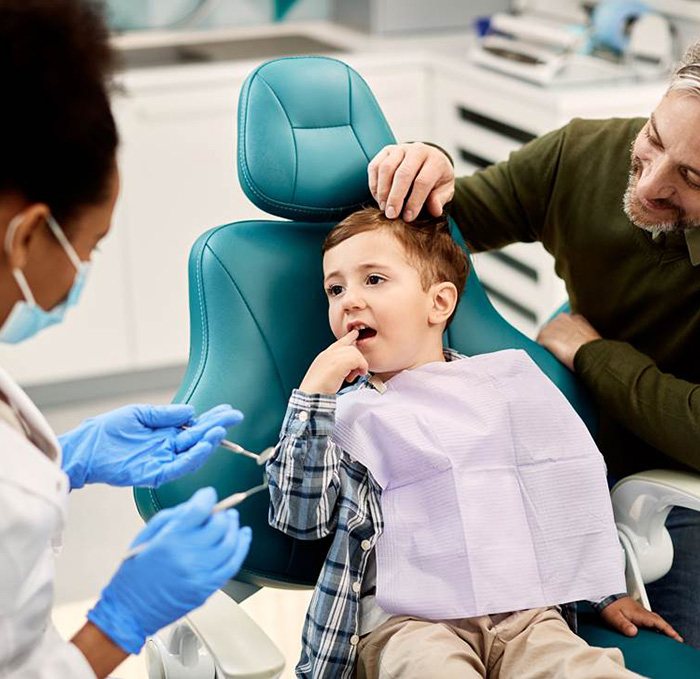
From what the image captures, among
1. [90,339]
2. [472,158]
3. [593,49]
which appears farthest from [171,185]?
[593,49]

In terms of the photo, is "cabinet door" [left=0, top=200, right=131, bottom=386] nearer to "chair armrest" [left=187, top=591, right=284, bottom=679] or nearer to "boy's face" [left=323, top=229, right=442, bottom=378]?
"boy's face" [left=323, top=229, right=442, bottom=378]

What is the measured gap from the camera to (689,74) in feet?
5.29

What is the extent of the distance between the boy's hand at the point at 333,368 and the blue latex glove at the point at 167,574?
0.32m

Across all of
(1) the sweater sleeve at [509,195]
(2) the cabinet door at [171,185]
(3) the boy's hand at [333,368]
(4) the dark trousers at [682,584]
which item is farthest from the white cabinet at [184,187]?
(3) the boy's hand at [333,368]

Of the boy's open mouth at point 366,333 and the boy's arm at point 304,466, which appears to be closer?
the boy's arm at point 304,466

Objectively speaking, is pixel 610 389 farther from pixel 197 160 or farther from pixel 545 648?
pixel 197 160

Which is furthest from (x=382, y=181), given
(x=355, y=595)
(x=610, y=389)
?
(x=355, y=595)

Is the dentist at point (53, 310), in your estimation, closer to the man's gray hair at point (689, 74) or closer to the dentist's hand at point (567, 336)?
the dentist's hand at point (567, 336)

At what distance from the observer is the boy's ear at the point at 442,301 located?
1.69 metres

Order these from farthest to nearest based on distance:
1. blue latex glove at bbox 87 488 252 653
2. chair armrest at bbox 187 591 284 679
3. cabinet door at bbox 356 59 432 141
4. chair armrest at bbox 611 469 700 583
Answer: cabinet door at bbox 356 59 432 141 < chair armrest at bbox 611 469 700 583 < chair armrest at bbox 187 591 284 679 < blue latex glove at bbox 87 488 252 653

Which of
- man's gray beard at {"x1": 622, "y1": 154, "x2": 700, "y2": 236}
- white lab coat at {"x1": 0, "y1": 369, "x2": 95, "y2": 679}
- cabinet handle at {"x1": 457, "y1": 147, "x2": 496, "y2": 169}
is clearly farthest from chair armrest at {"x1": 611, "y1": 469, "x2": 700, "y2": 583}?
cabinet handle at {"x1": 457, "y1": 147, "x2": 496, "y2": 169}

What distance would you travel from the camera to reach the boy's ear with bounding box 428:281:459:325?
1.69 m

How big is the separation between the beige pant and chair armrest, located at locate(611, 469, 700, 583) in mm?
227

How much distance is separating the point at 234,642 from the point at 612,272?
86 centimetres
